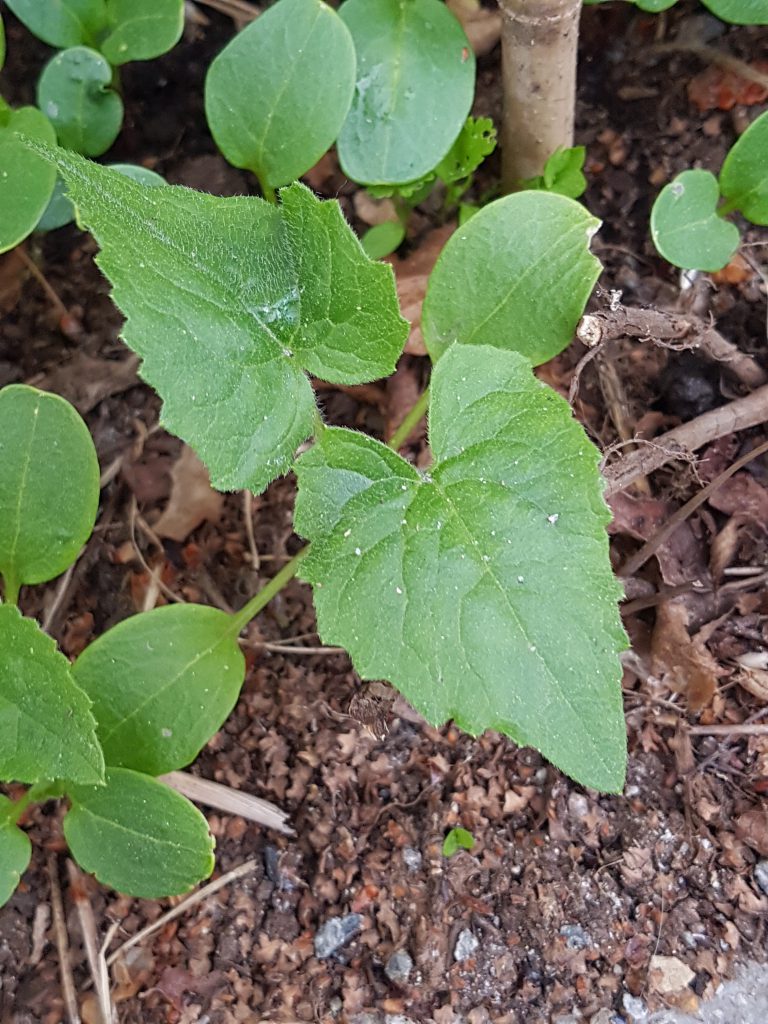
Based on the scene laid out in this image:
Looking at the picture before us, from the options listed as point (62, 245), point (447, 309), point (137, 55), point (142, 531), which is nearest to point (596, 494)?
point (447, 309)

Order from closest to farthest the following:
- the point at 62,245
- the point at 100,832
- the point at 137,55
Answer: the point at 100,832
the point at 137,55
the point at 62,245

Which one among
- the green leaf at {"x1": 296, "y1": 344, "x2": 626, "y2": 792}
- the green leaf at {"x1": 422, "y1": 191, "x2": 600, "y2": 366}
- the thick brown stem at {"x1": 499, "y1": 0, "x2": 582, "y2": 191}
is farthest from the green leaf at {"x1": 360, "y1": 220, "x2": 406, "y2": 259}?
the green leaf at {"x1": 296, "y1": 344, "x2": 626, "y2": 792}

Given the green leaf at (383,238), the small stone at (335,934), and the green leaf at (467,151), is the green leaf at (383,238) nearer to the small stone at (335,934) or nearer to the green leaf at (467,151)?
the green leaf at (467,151)

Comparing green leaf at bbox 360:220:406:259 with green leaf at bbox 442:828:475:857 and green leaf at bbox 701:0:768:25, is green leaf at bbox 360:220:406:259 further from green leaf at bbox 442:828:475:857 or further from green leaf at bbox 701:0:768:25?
green leaf at bbox 442:828:475:857

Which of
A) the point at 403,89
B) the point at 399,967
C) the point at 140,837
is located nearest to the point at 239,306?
the point at 403,89

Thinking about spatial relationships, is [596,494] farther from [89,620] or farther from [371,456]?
[89,620]

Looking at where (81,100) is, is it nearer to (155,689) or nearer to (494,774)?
(155,689)

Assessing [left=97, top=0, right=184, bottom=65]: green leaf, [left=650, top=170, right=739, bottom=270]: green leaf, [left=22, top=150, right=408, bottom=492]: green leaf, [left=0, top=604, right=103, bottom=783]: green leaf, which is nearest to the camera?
[left=22, top=150, right=408, bottom=492]: green leaf
